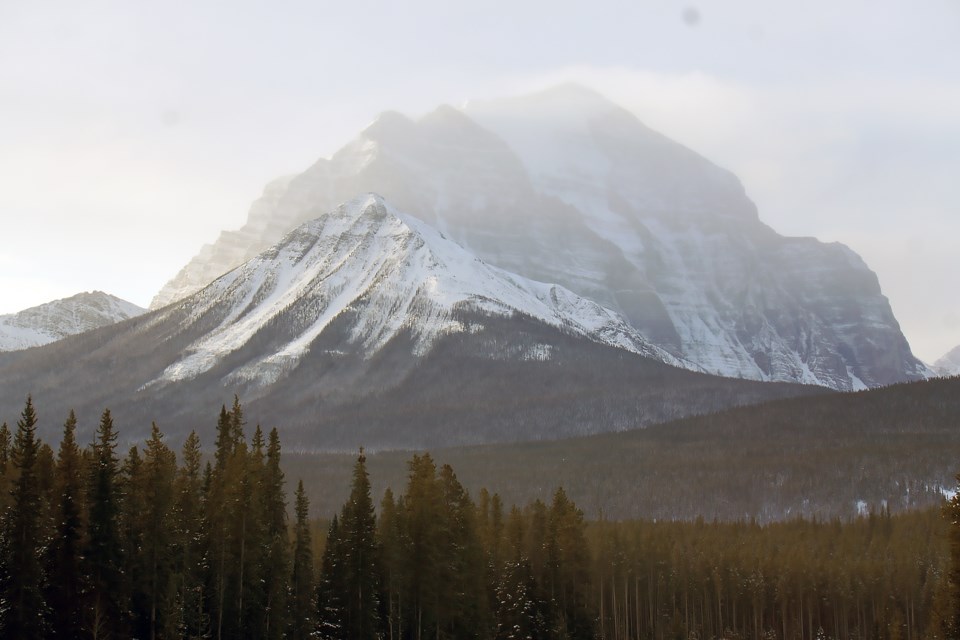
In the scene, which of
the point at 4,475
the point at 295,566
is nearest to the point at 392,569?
the point at 295,566

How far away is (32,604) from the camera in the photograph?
202 ft

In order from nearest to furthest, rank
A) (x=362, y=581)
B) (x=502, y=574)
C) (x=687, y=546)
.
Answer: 1. (x=362, y=581)
2. (x=502, y=574)
3. (x=687, y=546)

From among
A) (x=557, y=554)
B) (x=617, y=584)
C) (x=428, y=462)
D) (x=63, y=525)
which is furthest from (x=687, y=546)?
(x=63, y=525)

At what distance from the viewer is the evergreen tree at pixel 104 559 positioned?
66562 mm

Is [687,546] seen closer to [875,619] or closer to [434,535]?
[875,619]

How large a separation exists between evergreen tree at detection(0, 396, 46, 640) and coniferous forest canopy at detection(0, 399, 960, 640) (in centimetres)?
7

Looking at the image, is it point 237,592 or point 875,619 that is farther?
point 875,619

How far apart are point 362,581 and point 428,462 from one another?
365 inches

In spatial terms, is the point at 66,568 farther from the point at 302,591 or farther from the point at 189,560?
the point at 302,591

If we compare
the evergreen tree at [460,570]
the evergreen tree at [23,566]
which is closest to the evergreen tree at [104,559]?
the evergreen tree at [23,566]

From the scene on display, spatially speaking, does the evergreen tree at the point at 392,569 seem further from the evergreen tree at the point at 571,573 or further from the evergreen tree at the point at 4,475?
the evergreen tree at the point at 4,475

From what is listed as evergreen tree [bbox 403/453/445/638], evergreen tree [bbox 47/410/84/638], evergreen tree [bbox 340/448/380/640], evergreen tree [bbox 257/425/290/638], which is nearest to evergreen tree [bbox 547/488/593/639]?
evergreen tree [bbox 403/453/445/638]

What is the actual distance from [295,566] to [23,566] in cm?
2491

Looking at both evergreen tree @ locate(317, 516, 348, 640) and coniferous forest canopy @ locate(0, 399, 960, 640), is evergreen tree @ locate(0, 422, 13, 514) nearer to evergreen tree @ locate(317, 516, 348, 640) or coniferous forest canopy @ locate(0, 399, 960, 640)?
coniferous forest canopy @ locate(0, 399, 960, 640)
